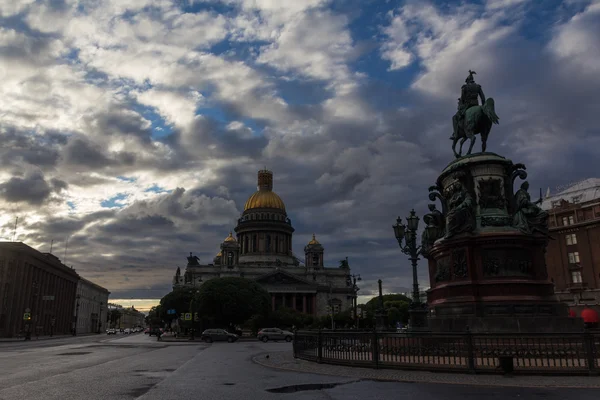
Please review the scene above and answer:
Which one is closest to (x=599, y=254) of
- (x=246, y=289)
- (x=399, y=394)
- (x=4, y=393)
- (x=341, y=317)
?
(x=341, y=317)

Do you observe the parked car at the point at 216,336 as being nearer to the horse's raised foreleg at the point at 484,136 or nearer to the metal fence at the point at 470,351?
the metal fence at the point at 470,351

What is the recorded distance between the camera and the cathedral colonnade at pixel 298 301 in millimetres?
110312

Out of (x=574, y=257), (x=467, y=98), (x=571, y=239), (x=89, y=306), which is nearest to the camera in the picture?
(x=467, y=98)

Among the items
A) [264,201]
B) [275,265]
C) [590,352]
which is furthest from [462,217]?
[264,201]

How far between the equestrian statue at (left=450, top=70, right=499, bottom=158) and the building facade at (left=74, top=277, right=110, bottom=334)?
107m

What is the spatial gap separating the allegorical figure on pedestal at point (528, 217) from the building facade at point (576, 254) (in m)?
48.4

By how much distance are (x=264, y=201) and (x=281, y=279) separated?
88.6 ft

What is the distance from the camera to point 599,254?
61.7 metres

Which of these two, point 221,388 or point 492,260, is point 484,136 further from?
point 221,388

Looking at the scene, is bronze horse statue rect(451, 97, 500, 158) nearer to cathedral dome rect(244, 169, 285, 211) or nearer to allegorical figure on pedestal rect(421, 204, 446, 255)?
allegorical figure on pedestal rect(421, 204, 446, 255)

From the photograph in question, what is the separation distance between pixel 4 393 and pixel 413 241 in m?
19.5

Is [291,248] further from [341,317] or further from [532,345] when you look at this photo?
[532,345]

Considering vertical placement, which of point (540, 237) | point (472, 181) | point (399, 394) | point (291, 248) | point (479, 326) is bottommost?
point (399, 394)

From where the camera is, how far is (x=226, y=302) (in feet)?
225
